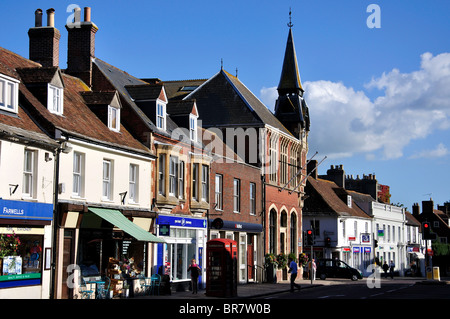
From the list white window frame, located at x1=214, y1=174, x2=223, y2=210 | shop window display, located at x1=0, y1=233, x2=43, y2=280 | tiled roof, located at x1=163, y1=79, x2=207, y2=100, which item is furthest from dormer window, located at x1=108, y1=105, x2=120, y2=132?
tiled roof, located at x1=163, y1=79, x2=207, y2=100

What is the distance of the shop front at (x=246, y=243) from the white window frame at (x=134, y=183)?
901cm

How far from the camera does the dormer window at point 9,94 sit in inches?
872

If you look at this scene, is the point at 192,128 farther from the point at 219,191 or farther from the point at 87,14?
the point at 87,14

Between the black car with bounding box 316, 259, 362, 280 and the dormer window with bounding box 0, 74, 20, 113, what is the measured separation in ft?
113

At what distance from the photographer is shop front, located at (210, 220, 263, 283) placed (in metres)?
38.3

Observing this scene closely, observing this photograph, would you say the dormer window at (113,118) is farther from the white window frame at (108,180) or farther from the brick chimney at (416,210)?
the brick chimney at (416,210)

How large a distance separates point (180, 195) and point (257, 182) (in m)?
11.8

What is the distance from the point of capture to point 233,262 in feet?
96.7

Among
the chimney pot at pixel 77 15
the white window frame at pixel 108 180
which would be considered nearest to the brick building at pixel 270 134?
the chimney pot at pixel 77 15

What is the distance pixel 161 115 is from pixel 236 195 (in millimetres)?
9719

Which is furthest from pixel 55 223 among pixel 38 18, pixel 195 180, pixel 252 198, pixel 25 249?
pixel 252 198

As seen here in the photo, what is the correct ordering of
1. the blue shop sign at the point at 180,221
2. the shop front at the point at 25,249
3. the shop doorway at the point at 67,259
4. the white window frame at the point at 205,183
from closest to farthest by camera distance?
the shop front at the point at 25,249 → the shop doorway at the point at 67,259 → the blue shop sign at the point at 180,221 → the white window frame at the point at 205,183
